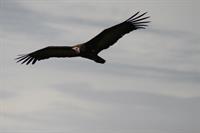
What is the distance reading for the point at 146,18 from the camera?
119 feet

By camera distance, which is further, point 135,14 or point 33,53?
point 33,53

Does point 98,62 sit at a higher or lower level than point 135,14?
lower

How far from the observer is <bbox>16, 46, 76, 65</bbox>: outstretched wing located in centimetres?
3888

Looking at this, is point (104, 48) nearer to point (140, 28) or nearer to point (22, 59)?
point (140, 28)

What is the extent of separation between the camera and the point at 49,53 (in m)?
40.0

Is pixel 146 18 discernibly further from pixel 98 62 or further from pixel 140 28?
pixel 98 62

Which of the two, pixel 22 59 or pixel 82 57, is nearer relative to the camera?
pixel 82 57

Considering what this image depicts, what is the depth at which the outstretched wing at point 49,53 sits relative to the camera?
38.9 meters

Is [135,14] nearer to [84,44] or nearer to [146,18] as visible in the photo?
[146,18]

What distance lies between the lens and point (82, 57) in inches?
1479

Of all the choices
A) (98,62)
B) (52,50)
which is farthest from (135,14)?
(52,50)

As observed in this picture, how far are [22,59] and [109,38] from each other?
549 cm

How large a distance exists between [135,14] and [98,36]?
2305 mm

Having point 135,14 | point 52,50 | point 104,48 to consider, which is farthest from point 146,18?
point 52,50
